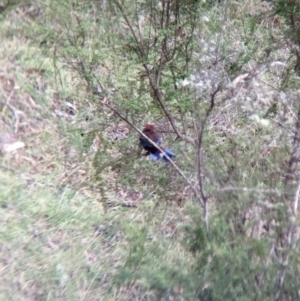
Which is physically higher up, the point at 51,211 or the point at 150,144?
the point at 150,144

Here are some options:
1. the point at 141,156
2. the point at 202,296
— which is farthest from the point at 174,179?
the point at 202,296

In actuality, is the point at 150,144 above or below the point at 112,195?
above

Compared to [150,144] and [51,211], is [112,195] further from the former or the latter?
[150,144]

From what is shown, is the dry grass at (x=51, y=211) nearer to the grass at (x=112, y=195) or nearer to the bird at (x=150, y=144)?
the grass at (x=112, y=195)

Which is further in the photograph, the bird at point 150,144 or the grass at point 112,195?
the bird at point 150,144

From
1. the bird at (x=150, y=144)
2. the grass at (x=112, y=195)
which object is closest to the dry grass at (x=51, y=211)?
the grass at (x=112, y=195)

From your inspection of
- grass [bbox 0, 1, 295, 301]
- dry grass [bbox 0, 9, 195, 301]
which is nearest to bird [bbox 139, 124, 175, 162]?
grass [bbox 0, 1, 295, 301]

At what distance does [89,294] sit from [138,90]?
1.04 metres

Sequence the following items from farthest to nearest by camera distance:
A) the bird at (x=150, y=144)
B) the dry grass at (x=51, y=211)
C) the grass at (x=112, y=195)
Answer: the dry grass at (x=51, y=211) < the bird at (x=150, y=144) < the grass at (x=112, y=195)

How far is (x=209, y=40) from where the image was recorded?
2939 millimetres

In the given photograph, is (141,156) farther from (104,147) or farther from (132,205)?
(132,205)

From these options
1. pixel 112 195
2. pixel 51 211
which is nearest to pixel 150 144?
pixel 112 195

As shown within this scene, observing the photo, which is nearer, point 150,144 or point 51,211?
point 150,144

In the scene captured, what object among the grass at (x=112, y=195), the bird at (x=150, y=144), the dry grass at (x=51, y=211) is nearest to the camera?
the grass at (x=112, y=195)
